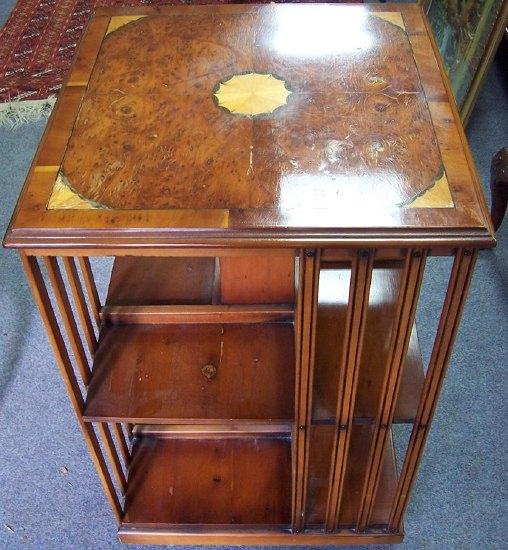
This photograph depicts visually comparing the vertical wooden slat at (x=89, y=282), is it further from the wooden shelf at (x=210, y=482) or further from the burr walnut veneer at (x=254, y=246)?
the wooden shelf at (x=210, y=482)

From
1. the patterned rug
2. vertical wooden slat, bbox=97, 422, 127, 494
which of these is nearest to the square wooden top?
vertical wooden slat, bbox=97, 422, 127, 494

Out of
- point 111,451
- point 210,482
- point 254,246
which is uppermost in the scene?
point 254,246

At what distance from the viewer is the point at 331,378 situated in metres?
0.92

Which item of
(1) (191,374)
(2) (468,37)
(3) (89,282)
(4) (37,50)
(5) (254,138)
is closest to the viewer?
(5) (254,138)

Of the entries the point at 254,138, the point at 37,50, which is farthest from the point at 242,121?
the point at 37,50

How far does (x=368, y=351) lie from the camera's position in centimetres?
93

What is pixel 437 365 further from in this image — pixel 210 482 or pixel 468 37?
pixel 468 37

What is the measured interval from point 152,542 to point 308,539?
26 cm

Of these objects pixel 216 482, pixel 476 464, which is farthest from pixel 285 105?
pixel 476 464

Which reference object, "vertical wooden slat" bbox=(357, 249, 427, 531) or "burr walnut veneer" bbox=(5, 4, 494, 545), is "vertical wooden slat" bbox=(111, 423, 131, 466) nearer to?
"burr walnut veneer" bbox=(5, 4, 494, 545)

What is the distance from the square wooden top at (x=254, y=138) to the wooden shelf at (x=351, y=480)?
477 mm

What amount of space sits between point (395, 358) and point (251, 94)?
375 mm

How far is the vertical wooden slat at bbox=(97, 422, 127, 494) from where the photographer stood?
0.94 metres

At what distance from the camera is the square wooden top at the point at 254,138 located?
2.24 ft
